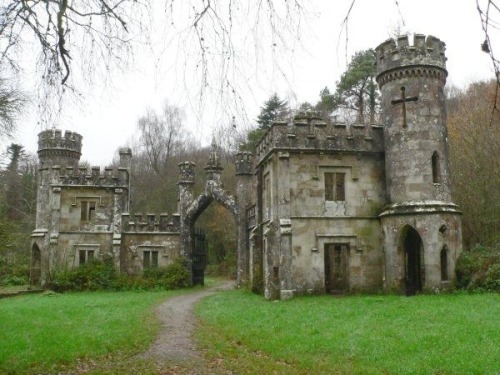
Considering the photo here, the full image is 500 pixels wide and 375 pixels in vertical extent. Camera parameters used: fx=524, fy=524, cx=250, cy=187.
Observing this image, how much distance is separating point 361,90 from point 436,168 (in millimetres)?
17079

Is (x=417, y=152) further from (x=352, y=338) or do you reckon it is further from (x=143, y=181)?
(x=143, y=181)

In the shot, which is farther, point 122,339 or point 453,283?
point 453,283

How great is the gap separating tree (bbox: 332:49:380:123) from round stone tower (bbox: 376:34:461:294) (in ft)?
44.6

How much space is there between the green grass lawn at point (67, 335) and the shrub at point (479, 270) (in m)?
10.1

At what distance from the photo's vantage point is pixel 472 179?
2541 cm

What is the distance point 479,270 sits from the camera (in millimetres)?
16828

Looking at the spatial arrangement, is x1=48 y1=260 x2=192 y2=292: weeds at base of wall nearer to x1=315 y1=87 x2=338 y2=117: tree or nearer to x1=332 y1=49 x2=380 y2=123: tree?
x1=315 y1=87 x2=338 y2=117: tree

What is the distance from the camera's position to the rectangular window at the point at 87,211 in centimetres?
2900

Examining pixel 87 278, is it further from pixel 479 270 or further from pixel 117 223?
pixel 479 270

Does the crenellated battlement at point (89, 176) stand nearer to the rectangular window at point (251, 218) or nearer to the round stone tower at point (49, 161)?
the round stone tower at point (49, 161)

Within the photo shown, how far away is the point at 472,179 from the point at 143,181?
99.3 feet

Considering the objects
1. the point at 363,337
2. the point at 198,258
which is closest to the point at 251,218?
the point at 198,258

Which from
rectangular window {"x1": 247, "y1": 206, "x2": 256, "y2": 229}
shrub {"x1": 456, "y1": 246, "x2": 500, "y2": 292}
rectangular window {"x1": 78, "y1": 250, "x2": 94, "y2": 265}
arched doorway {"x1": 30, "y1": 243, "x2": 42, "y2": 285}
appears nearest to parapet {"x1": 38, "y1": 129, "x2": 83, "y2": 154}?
arched doorway {"x1": 30, "y1": 243, "x2": 42, "y2": 285}

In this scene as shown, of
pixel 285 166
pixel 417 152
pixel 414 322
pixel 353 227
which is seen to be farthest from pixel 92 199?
pixel 414 322
